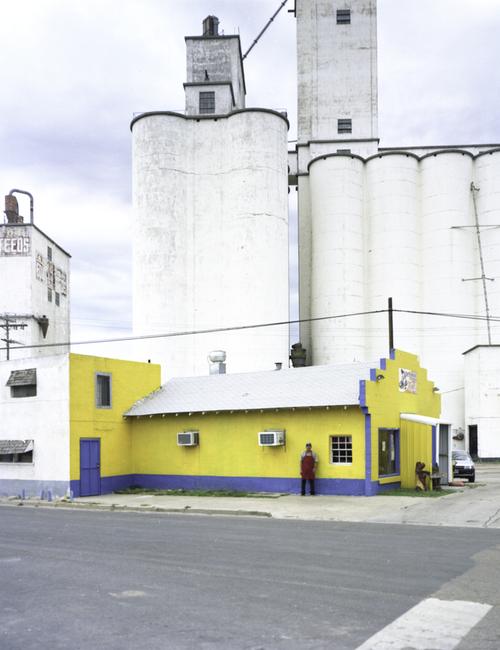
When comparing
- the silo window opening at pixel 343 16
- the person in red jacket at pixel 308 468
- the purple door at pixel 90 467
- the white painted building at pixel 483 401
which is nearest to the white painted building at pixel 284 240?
the white painted building at pixel 483 401

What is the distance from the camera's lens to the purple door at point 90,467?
26984mm

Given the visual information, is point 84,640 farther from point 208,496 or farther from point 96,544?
point 208,496

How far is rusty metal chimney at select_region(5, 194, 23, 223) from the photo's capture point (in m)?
59.3

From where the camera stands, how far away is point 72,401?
88.0 feet

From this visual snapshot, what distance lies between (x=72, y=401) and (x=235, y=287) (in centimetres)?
2645

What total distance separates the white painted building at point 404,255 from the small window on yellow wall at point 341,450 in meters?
30.2

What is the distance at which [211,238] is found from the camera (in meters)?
54.0

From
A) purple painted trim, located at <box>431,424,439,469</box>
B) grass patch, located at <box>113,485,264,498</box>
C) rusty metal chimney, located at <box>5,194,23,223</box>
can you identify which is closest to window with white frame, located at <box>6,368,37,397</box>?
grass patch, located at <box>113,485,264,498</box>

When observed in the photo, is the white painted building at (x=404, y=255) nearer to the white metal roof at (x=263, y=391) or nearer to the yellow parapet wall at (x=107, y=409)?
the white metal roof at (x=263, y=391)

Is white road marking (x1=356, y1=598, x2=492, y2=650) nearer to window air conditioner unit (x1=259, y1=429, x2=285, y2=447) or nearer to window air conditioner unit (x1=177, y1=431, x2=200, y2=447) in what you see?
window air conditioner unit (x1=259, y1=429, x2=285, y2=447)

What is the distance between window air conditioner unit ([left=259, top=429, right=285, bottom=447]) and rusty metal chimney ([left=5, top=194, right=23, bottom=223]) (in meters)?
40.2

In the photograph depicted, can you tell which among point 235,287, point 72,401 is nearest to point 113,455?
point 72,401

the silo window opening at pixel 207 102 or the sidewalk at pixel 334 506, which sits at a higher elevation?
the silo window opening at pixel 207 102

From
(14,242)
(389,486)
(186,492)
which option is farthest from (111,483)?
(14,242)
